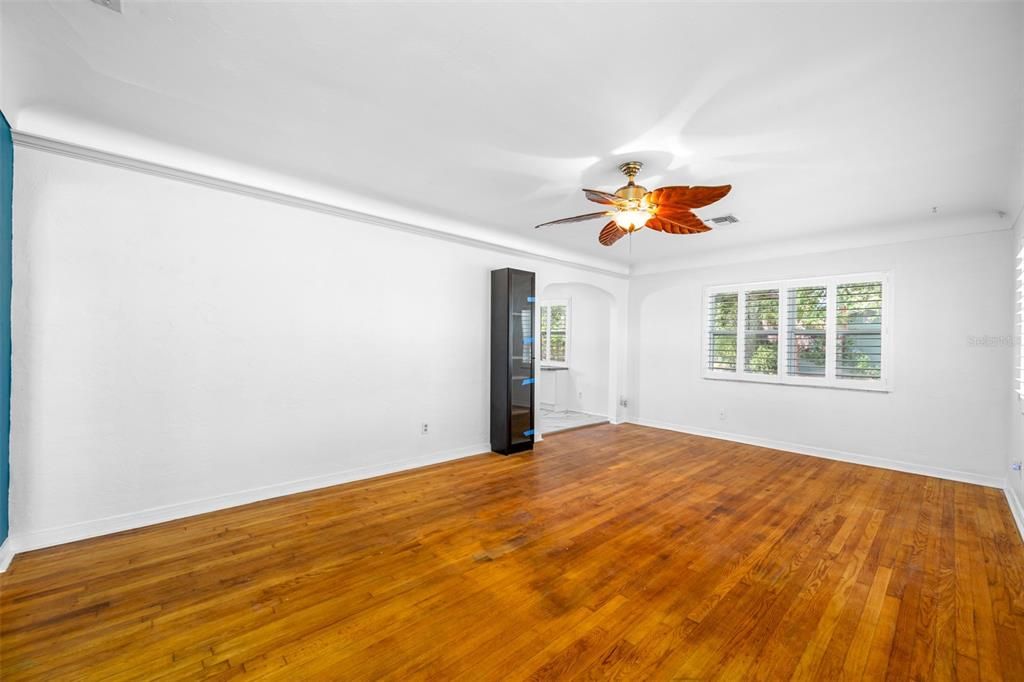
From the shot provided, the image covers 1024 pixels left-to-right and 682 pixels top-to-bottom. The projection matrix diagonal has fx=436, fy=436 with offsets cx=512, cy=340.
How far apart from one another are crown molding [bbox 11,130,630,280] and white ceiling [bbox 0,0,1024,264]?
0.13m

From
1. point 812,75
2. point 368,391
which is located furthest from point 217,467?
point 812,75

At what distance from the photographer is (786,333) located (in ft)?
18.4

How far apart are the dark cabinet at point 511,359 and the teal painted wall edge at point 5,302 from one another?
3875 mm

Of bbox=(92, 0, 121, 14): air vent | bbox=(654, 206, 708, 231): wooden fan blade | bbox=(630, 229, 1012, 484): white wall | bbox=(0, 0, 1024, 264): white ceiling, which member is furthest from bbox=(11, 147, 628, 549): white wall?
bbox=(630, 229, 1012, 484): white wall

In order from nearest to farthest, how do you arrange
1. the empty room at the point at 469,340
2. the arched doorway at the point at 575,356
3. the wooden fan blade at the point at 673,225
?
1. the empty room at the point at 469,340
2. the wooden fan blade at the point at 673,225
3. the arched doorway at the point at 575,356

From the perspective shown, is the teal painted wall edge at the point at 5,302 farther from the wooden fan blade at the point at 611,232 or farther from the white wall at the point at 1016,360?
the white wall at the point at 1016,360

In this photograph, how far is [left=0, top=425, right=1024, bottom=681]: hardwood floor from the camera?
6.08ft

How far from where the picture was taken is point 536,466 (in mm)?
4730

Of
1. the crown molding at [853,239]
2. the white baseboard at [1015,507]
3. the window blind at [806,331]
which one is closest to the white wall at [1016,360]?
the white baseboard at [1015,507]

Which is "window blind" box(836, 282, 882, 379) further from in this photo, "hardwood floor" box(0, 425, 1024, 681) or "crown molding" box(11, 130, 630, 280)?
"crown molding" box(11, 130, 630, 280)

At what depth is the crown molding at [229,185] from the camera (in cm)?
276

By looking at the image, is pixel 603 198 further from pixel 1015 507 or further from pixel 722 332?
pixel 1015 507

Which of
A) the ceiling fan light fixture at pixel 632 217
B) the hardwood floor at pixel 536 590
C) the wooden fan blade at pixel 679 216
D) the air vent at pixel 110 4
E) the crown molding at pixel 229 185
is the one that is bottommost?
the hardwood floor at pixel 536 590

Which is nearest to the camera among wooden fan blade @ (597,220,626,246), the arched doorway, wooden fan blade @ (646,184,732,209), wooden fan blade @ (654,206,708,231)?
wooden fan blade @ (646,184,732,209)
